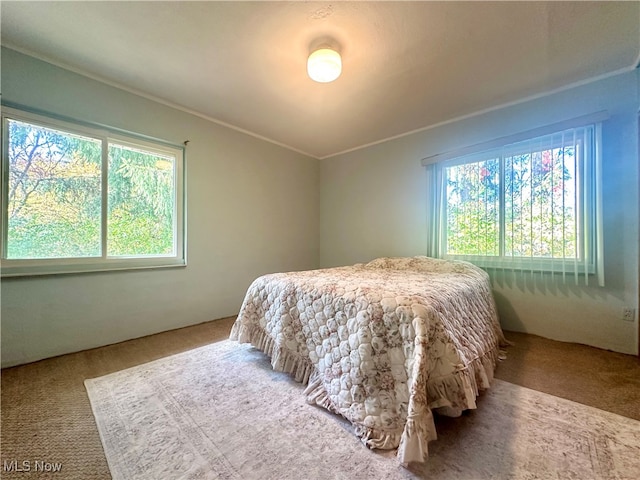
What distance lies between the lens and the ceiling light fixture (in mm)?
1774

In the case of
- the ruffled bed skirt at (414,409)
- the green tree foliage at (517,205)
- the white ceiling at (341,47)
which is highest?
the white ceiling at (341,47)

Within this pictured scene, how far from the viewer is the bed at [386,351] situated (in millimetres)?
1112

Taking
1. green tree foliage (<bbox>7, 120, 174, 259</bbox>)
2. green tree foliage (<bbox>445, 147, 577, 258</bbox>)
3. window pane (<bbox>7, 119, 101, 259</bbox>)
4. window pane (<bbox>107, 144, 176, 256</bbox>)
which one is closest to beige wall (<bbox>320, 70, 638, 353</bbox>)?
green tree foliage (<bbox>445, 147, 577, 258</bbox>)

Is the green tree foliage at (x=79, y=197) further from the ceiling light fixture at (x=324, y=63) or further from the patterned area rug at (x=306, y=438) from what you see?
the ceiling light fixture at (x=324, y=63)

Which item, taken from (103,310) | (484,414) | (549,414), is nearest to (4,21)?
(103,310)

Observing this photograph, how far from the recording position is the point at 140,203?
2.53m

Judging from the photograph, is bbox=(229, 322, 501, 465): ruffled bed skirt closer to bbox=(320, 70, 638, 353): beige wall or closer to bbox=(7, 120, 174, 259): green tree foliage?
bbox=(320, 70, 638, 353): beige wall

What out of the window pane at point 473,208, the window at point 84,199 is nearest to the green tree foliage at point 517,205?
the window pane at point 473,208

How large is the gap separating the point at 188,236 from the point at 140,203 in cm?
55

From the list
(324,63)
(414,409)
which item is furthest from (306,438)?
(324,63)

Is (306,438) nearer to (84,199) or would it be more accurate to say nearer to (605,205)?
(84,199)

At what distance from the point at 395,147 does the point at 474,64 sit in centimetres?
144

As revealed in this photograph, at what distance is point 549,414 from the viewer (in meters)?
1.33

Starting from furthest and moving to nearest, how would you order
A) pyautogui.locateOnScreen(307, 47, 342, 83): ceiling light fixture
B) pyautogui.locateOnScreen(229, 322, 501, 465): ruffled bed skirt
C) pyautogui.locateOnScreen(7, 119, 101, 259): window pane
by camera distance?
pyautogui.locateOnScreen(7, 119, 101, 259): window pane
pyautogui.locateOnScreen(307, 47, 342, 83): ceiling light fixture
pyautogui.locateOnScreen(229, 322, 501, 465): ruffled bed skirt
